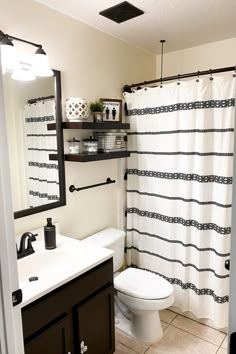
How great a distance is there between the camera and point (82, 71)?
2.12 metres

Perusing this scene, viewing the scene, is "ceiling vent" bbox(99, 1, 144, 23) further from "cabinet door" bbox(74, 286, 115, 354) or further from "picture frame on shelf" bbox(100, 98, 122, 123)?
"cabinet door" bbox(74, 286, 115, 354)

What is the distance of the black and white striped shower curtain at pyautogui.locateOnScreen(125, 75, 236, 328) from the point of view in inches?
79.0

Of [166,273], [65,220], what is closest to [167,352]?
[166,273]

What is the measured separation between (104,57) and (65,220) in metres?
1.40

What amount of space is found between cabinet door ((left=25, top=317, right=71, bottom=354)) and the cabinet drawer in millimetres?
45

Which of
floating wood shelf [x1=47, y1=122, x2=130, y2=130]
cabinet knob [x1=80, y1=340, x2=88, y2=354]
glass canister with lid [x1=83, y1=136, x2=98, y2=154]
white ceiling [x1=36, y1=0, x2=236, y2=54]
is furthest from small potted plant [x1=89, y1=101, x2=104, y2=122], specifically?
cabinet knob [x1=80, y1=340, x2=88, y2=354]

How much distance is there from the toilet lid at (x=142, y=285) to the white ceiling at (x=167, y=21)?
77.7 inches

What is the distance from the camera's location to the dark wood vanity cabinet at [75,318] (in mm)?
1303

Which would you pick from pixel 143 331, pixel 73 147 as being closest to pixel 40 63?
pixel 73 147

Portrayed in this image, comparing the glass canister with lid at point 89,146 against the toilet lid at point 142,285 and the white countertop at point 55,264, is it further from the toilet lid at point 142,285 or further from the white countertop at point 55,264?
the toilet lid at point 142,285

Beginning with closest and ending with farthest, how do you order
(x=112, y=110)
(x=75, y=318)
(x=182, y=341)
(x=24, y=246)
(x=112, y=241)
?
(x=75, y=318) → (x=24, y=246) → (x=182, y=341) → (x=112, y=241) → (x=112, y=110)

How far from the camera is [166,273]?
95.6 inches

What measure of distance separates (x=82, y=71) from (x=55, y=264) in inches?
56.9

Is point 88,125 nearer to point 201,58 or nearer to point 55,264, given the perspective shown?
point 55,264
